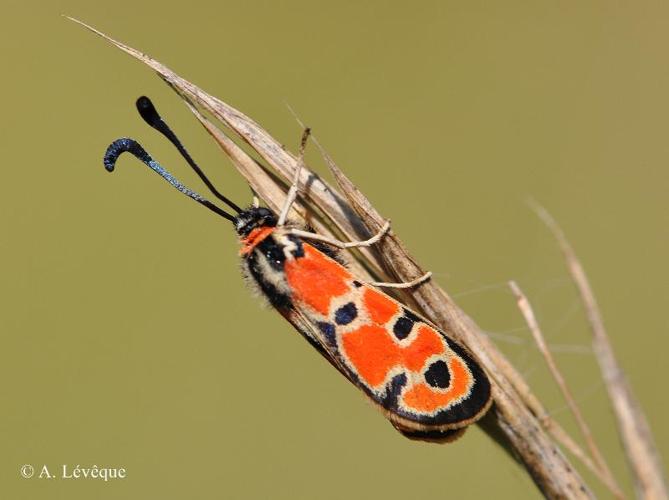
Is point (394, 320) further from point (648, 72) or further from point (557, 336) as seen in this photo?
point (648, 72)

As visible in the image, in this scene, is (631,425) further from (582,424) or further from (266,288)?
(266,288)

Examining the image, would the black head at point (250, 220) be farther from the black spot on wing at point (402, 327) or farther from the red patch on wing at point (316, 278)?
the black spot on wing at point (402, 327)

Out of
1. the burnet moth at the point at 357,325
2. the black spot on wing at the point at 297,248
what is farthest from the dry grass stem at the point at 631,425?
the black spot on wing at the point at 297,248

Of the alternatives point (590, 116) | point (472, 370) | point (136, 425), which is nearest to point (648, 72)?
point (590, 116)

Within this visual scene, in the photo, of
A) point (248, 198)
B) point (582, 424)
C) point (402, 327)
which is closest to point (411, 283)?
point (402, 327)

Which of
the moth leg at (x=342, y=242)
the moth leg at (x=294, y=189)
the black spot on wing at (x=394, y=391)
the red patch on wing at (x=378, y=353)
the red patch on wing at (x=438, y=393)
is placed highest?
the moth leg at (x=294, y=189)

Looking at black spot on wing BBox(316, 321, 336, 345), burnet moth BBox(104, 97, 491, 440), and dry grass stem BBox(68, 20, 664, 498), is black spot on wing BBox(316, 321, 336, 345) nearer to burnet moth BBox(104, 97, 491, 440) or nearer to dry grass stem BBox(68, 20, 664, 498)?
burnet moth BBox(104, 97, 491, 440)
